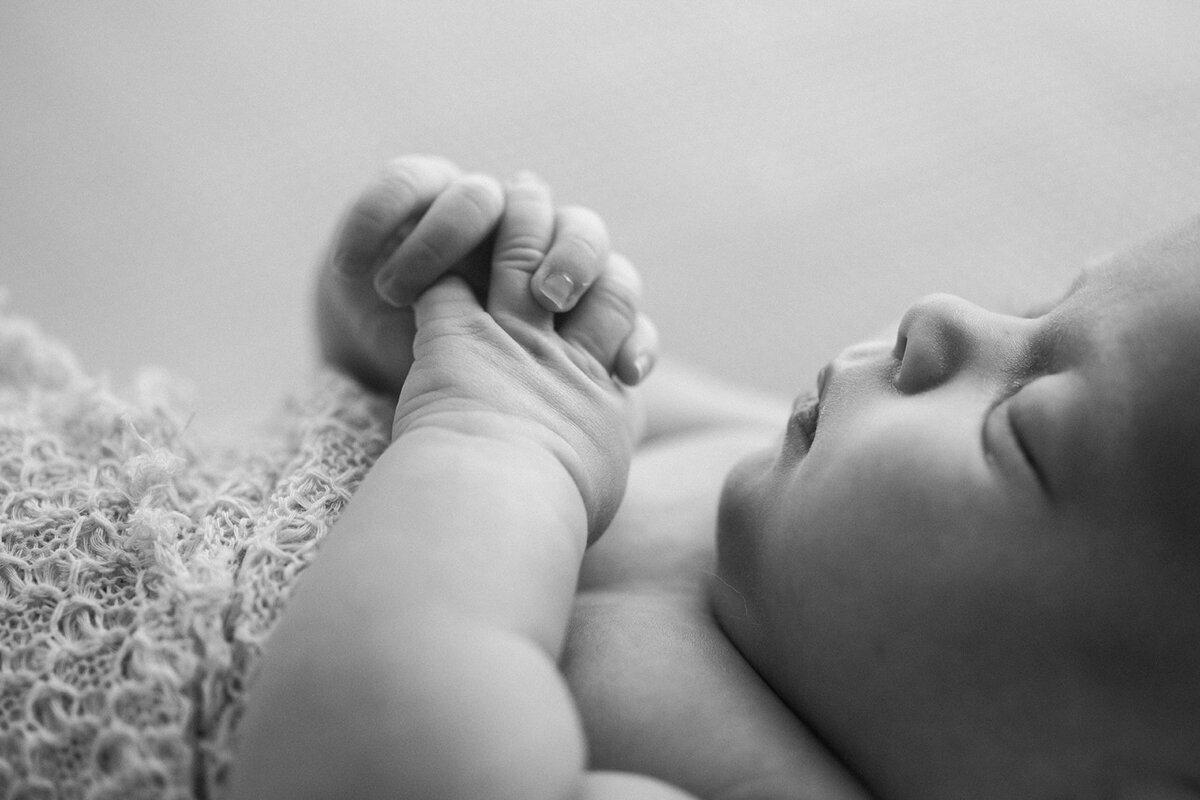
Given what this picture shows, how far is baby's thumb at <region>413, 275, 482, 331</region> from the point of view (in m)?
0.74

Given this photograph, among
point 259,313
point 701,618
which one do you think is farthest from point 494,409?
point 259,313

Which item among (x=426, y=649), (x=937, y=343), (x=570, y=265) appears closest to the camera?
(x=426, y=649)

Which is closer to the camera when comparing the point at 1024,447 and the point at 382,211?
the point at 1024,447

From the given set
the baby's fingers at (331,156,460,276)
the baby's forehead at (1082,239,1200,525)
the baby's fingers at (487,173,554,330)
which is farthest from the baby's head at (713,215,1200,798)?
the baby's fingers at (331,156,460,276)

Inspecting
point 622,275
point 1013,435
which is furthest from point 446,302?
point 1013,435

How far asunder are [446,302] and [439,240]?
5 centimetres

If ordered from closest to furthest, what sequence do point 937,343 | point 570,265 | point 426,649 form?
point 426,649 < point 937,343 < point 570,265

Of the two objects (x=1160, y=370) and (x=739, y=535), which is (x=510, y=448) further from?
(x=1160, y=370)

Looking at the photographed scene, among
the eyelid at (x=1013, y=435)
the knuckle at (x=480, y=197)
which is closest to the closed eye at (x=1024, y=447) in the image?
the eyelid at (x=1013, y=435)

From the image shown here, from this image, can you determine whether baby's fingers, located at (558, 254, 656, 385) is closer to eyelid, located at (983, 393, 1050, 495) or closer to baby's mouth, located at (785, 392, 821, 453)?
baby's mouth, located at (785, 392, 821, 453)

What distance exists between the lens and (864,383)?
2.27ft

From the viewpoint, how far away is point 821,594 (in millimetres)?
632

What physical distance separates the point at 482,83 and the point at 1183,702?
1096 millimetres

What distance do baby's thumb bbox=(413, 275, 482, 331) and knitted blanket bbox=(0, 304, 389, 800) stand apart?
10cm
